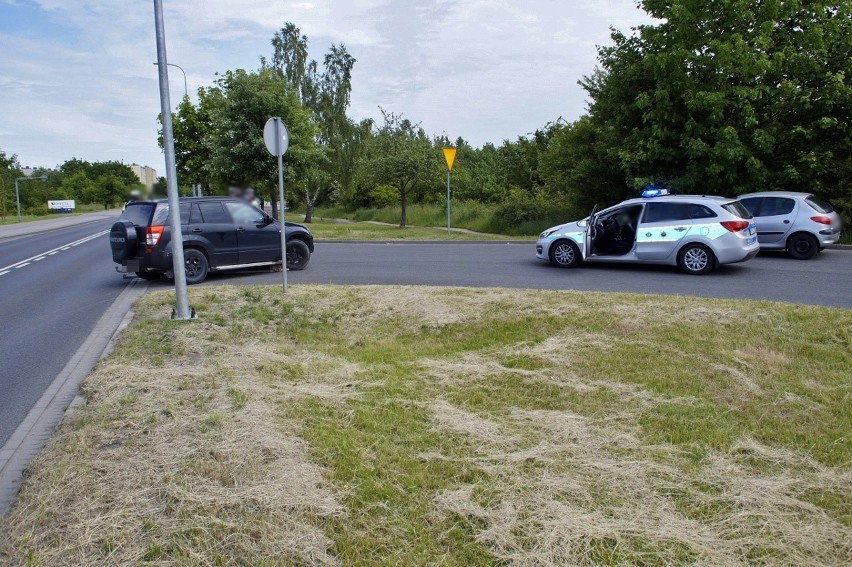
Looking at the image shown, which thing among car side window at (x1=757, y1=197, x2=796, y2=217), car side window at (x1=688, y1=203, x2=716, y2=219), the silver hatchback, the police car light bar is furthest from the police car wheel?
car side window at (x1=757, y1=197, x2=796, y2=217)

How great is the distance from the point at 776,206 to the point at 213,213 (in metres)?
12.7

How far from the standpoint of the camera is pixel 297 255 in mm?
14492

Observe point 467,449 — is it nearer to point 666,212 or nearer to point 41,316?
A: point 41,316

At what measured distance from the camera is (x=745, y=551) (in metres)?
3.18

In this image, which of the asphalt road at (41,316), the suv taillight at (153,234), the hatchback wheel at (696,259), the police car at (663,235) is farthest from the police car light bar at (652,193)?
the asphalt road at (41,316)

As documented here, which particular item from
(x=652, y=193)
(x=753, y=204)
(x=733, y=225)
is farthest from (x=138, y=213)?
(x=753, y=204)

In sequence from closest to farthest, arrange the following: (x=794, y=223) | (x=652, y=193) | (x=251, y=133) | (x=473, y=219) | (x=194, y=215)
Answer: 1. (x=194, y=215)
2. (x=652, y=193)
3. (x=794, y=223)
4. (x=251, y=133)
5. (x=473, y=219)

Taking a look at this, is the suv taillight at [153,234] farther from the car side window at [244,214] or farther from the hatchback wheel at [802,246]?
the hatchback wheel at [802,246]

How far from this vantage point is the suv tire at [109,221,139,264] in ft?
39.7

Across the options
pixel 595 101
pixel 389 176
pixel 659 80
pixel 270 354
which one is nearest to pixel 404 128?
pixel 389 176

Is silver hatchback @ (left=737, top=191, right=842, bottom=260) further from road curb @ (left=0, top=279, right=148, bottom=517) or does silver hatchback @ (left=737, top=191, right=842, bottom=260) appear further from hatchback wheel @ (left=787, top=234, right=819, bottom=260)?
road curb @ (left=0, top=279, right=148, bottom=517)

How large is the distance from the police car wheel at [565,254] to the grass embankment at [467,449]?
573 cm

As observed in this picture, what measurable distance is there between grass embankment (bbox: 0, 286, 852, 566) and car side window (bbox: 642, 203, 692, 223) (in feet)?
16.8

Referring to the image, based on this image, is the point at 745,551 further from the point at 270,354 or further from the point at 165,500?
the point at 270,354
